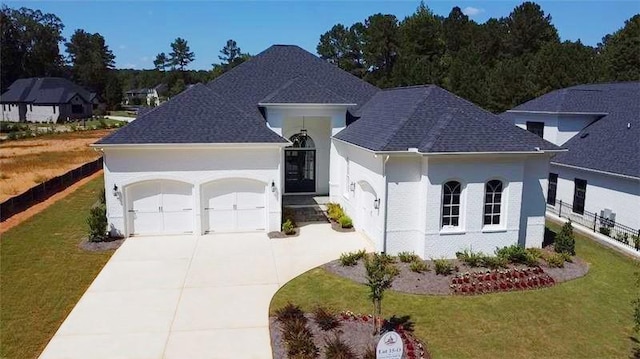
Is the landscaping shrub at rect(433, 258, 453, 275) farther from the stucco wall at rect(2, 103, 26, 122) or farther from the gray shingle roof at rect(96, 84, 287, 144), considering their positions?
the stucco wall at rect(2, 103, 26, 122)

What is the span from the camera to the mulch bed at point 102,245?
17062 mm

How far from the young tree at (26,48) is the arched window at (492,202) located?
351ft

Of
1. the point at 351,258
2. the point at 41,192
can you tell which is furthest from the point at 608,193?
the point at 41,192

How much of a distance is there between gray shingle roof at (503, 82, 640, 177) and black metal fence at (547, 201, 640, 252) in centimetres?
210

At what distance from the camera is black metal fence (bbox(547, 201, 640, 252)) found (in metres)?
18.5

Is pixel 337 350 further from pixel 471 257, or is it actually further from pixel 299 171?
pixel 299 171

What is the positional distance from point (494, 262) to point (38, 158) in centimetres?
3613

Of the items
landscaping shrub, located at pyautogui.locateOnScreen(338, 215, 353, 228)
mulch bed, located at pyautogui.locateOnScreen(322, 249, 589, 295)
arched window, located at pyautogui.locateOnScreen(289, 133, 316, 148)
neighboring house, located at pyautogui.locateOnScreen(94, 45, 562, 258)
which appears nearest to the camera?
mulch bed, located at pyautogui.locateOnScreen(322, 249, 589, 295)

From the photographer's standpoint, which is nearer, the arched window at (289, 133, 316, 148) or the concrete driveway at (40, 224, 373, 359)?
the concrete driveway at (40, 224, 373, 359)

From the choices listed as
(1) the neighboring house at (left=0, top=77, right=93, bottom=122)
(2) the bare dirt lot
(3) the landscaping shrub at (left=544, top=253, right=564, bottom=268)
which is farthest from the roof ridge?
(1) the neighboring house at (left=0, top=77, right=93, bottom=122)

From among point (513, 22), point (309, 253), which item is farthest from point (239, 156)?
point (513, 22)

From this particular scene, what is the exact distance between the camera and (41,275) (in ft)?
47.5

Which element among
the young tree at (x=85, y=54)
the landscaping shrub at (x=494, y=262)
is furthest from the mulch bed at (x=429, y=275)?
the young tree at (x=85, y=54)

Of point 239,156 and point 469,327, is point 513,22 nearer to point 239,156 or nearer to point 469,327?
point 239,156
